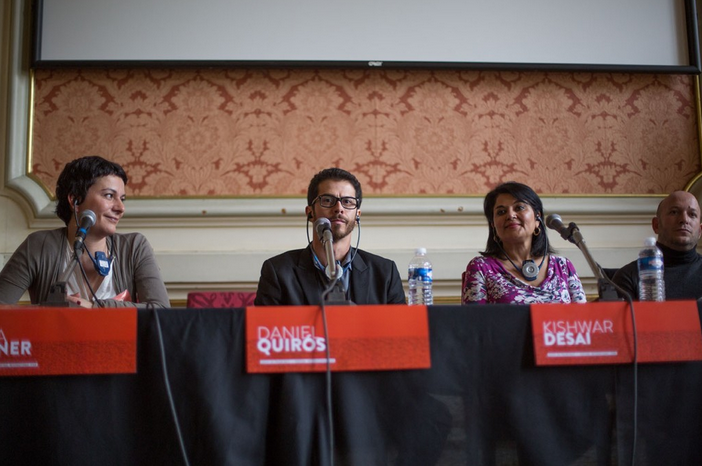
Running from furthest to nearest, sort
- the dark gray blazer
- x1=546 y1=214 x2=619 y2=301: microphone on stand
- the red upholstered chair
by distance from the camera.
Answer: the red upholstered chair, the dark gray blazer, x1=546 y1=214 x2=619 y2=301: microphone on stand

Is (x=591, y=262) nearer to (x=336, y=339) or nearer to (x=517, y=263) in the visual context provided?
(x=517, y=263)

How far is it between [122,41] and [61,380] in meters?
2.13

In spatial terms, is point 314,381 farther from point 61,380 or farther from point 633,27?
point 633,27

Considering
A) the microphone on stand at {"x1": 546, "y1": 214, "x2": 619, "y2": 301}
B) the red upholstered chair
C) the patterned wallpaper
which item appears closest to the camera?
the microphone on stand at {"x1": 546, "y1": 214, "x2": 619, "y2": 301}

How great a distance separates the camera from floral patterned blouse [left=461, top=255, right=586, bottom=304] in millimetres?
2145

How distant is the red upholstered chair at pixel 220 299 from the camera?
2609 millimetres

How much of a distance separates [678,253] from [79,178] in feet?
7.51

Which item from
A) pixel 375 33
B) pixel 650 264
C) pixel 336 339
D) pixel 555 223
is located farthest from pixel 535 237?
pixel 375 33

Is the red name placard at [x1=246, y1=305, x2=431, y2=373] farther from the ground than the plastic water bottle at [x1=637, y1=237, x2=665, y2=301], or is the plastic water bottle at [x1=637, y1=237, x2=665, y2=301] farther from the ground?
the plastic water bottle at [x1=637, y1=237, x2=665, y2=301]

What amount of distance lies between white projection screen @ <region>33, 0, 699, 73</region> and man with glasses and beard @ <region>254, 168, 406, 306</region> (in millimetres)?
1068

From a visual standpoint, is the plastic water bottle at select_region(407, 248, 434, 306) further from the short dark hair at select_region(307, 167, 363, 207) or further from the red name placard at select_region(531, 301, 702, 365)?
the red name placard at select_region(531, 301, 702, 365)

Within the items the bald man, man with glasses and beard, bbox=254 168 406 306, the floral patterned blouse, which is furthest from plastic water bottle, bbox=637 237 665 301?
man with glasses and beard, bbox=254 168 406 306

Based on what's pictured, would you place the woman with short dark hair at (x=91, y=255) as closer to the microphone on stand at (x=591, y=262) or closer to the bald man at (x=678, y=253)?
the microphone on stand at (x=591, y=262)

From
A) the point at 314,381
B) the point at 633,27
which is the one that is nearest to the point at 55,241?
the point at 314,381
